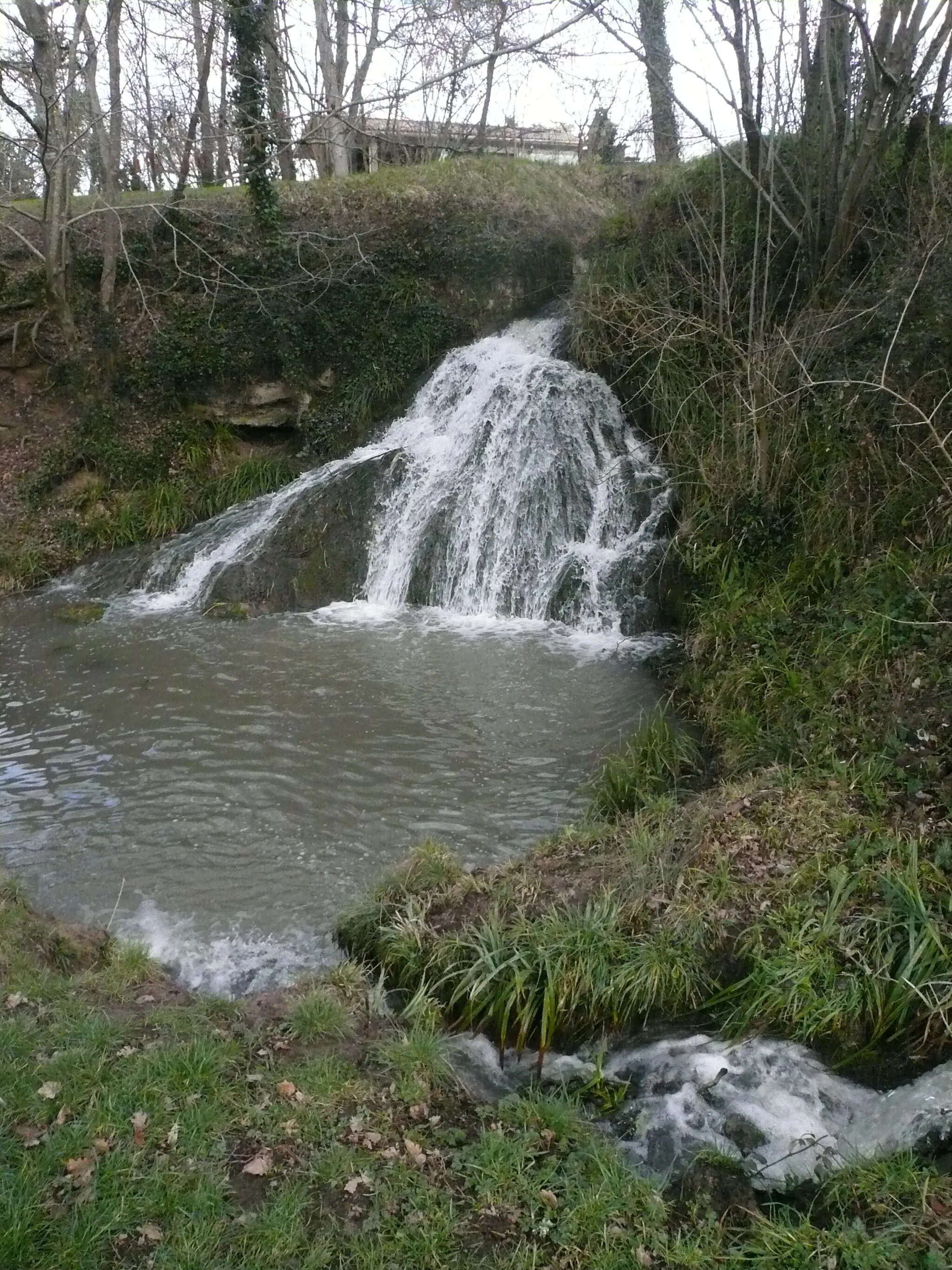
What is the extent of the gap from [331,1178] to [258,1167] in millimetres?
246

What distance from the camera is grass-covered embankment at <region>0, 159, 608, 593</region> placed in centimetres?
1235

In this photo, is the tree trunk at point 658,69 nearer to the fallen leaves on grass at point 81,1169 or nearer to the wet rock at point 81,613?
the wet rock at point 81,613

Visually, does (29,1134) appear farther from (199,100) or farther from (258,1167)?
(199,100)

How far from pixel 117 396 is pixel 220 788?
8.64 meters

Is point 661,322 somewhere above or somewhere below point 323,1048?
above

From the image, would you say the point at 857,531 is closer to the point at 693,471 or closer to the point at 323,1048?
the point at 693,471

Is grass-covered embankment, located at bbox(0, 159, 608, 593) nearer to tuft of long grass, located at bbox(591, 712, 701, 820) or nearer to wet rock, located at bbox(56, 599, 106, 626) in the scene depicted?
wet rock, located at bbox(56, 599, 106, 626)

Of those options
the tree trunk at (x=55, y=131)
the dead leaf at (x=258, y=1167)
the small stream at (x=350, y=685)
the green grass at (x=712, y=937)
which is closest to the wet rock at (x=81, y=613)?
the small stream at (x=350, y=685)

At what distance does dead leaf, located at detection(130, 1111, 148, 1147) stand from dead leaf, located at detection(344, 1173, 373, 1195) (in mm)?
703

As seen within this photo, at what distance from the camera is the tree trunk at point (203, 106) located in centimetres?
1339

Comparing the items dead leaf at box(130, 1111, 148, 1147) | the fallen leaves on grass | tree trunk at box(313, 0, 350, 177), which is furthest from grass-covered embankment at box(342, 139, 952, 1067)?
tree trunk at box(313, 0, 350, 177)

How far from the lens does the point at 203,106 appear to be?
1474 centimetres

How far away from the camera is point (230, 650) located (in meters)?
8.93

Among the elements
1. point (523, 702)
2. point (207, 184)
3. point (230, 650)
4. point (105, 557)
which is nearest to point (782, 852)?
point (523, 702)
